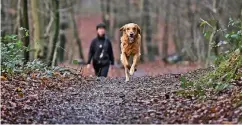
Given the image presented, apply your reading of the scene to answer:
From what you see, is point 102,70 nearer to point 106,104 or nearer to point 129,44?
point 129,44

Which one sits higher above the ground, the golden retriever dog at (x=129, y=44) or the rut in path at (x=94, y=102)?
the golden retriever dog at (x=129, y=44)

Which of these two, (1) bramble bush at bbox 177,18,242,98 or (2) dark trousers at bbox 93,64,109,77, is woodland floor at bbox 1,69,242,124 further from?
(2) dark trousers at bbox 93,64,109,77

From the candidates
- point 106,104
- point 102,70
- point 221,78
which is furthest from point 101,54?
point 221,78

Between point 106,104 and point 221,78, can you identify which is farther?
point 221,78

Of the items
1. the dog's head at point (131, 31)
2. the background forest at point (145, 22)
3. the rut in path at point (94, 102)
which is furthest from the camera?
the background forest at point (145, 22)

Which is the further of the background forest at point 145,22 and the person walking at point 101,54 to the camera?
the background forest at point 145,22

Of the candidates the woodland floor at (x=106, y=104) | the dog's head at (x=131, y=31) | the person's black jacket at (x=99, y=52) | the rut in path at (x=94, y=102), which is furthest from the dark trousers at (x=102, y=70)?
the woodland floor at (x=106, y=104)

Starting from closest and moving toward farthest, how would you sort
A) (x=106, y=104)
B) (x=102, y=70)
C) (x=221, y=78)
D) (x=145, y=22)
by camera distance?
(x=106, y=104) < (x=221, y=78) < (x=102, y=70) < (x=145, y=22)

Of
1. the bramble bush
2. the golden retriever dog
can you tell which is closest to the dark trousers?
the golden retriever dog

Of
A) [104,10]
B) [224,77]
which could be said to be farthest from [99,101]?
[104,10]

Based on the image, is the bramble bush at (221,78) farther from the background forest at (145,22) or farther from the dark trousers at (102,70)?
the background forest at (145,22)

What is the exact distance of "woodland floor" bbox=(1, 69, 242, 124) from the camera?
7465 mm

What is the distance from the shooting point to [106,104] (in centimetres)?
878

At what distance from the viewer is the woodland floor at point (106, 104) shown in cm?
746
